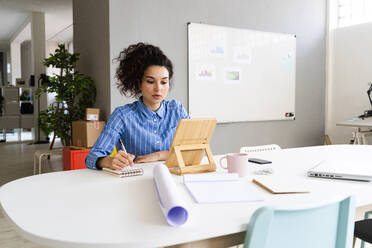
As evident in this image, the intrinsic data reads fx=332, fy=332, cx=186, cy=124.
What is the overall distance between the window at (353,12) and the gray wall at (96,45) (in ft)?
12.7

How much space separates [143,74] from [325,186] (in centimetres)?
112

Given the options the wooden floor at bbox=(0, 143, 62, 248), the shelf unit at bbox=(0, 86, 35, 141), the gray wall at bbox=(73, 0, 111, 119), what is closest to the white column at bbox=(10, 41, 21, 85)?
the shelf unit at bbox=(0, 86, 35, 141)

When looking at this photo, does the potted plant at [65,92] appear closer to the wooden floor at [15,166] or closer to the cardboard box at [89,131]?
the cardboard box at [89,131]

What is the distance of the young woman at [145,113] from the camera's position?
70.0 inches

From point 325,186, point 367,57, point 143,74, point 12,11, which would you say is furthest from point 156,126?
point 12,11

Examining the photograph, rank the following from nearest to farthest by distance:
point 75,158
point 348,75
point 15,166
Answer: point 75,158, point 348,75, point 15,166

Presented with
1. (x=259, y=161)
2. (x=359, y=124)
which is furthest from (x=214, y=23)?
(x=259, y=161)

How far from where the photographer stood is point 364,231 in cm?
148

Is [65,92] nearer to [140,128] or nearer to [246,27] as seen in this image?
[246,27]

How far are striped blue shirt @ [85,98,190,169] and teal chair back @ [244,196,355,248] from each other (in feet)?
3.56

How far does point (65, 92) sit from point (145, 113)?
2.57m

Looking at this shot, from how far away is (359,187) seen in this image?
1210 millimetres

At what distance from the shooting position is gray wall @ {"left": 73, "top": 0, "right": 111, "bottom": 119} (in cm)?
370

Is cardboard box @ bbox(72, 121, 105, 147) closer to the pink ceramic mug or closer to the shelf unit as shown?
the pink ceramic mug
